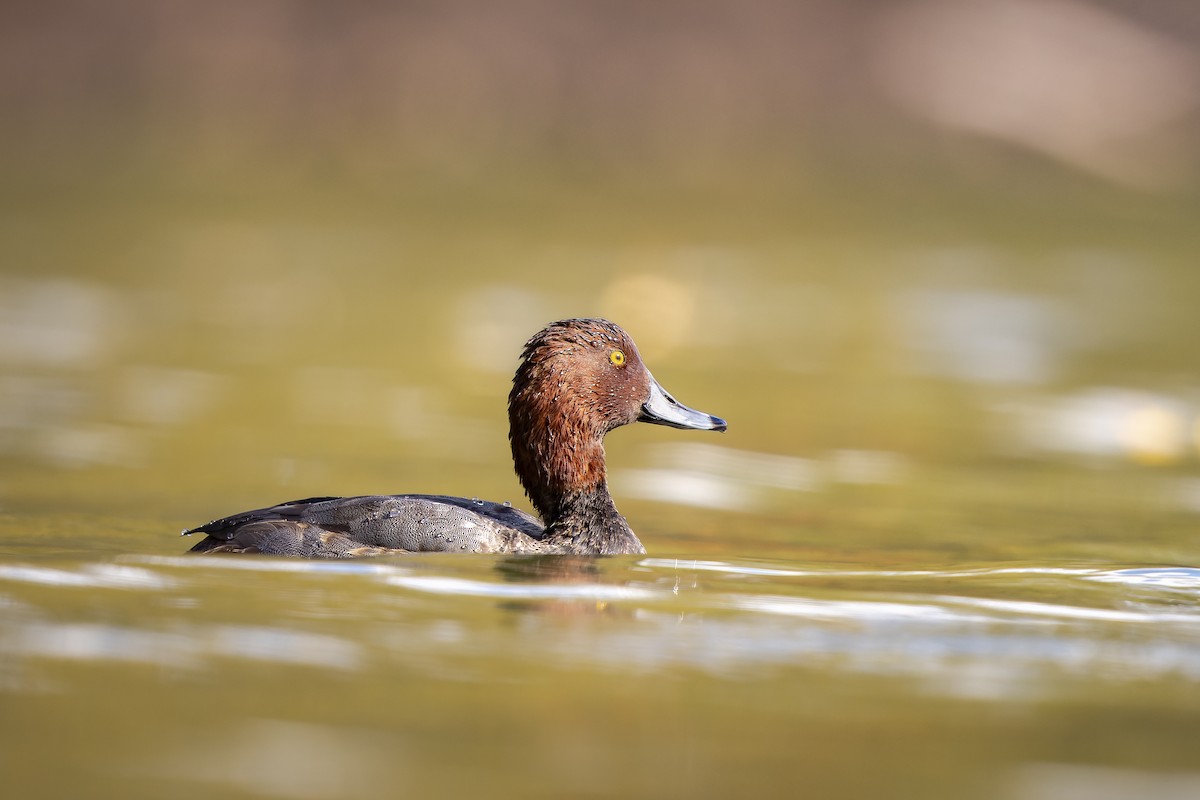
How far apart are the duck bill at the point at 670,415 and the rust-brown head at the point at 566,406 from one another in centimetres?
21

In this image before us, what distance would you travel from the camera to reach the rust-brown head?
997cm

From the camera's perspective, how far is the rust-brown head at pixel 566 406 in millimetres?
9969

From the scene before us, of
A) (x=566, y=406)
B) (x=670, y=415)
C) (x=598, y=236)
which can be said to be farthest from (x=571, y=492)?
(x=598, y=236)

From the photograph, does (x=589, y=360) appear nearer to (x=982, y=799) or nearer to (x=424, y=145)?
(x=982, y=799)

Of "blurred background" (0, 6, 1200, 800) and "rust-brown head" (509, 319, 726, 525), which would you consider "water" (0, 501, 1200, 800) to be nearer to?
"blurred background" (0, 6, 1200, 800)

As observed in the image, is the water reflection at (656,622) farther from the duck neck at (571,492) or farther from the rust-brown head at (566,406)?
the rust-brown head at (566,406)

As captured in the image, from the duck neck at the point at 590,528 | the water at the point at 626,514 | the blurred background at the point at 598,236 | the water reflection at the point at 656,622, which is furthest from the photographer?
the blurred background at the point at 598,236

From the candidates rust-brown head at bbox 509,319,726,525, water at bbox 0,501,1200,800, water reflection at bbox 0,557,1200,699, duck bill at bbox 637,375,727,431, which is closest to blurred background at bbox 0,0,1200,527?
duck bill at bbox 637,375,727,431

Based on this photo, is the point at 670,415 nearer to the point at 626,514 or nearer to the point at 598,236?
the point at 626,514

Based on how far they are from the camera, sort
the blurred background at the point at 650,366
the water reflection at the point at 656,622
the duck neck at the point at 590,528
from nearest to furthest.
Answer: the blurred background at the point at 650,366, the water reflection at the point at 656,622, the duck neck at the point at 590,528

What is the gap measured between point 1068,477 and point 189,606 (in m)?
7.21

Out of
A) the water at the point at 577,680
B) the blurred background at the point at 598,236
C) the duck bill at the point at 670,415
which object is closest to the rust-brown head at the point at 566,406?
the duck bill at the point at 670,415

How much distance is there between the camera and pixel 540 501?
33.0 ft

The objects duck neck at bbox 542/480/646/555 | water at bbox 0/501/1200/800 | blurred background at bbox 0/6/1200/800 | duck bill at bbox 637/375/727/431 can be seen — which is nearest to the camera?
water at bbox 0/501/1200/800
